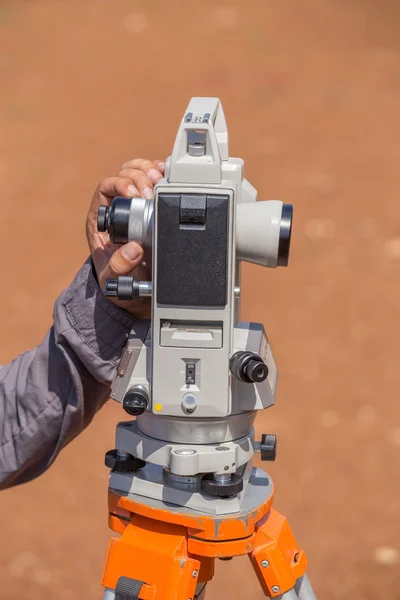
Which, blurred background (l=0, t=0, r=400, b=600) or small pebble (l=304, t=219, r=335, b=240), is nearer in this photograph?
blurred background (l=0, t=0, r=400, b=600)

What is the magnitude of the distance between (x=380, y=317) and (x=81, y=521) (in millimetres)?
2284

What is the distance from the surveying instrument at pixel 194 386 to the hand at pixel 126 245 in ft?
0.37

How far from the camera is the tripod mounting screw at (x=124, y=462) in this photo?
1670 mm

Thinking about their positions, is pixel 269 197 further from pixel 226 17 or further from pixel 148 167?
pixel 148 167

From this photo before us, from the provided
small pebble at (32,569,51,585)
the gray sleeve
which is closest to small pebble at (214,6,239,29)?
small pebble at (32,569,51,585)

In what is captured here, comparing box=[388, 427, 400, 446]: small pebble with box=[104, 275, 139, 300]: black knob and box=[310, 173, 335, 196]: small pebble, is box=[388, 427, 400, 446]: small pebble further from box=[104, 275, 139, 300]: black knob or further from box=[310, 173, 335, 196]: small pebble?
box=[104, 275, 139, 300]: black knob

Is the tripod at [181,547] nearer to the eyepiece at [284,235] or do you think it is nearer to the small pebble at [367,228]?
the eyepiece at [284,235]

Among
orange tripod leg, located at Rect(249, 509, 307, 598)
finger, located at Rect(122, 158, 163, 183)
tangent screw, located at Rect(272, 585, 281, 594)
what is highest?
finger, located at Rect(122, 158, 163, 183)

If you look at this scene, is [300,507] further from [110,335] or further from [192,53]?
[192,53]

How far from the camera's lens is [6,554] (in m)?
4.11

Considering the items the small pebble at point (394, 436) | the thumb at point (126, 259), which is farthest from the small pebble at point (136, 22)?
the thumb at point (126, 259)

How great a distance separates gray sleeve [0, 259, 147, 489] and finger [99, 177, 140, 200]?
172 mm

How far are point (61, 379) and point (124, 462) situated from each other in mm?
436

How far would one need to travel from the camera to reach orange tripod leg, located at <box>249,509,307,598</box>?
165 centimetres
